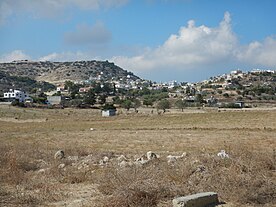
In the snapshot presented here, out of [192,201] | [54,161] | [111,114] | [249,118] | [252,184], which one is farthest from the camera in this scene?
[111,114]

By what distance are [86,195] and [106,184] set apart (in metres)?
0.59

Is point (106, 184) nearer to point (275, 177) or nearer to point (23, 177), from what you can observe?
point (23, 177)

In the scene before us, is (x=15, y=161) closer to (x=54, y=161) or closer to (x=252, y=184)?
(x=54, y=161)

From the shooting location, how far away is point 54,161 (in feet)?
52.7

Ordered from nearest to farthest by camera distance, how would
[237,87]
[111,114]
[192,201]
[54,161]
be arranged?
[192,201]
[54,161]
[111,114]
[237,87]

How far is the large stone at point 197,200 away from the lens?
8.02 m

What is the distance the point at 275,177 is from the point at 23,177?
759cm

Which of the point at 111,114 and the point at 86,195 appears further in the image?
the point at 111,114

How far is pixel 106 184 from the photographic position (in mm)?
10203

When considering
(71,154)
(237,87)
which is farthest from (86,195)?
(237,87)

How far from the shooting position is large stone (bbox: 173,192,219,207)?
8.02 meters

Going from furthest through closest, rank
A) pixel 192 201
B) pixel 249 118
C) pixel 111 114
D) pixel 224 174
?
pixel 111 114, pixel 249 118, pixel 224 174, pixel 192 201

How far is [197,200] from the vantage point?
8.26 meters

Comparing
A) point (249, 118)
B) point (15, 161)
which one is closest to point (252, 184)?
point (15, 161)
